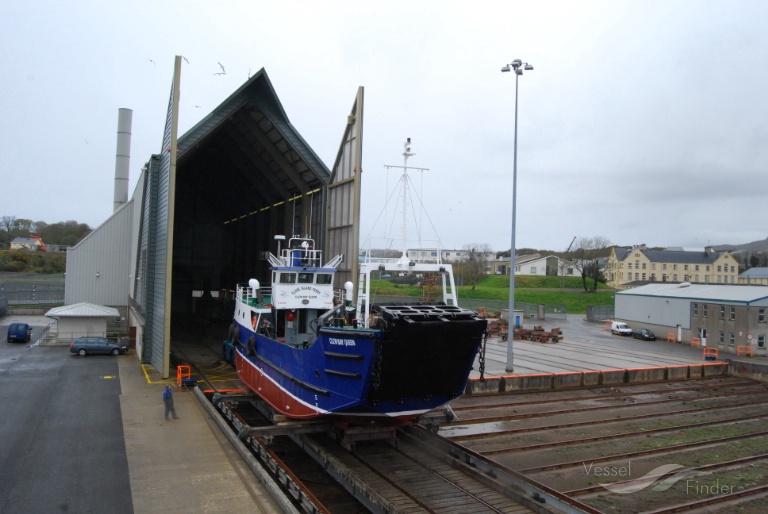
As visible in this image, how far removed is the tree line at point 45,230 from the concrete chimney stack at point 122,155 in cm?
A: 6175

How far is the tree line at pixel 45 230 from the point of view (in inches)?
3711

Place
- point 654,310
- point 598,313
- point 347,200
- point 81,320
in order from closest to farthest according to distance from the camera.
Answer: point 347,200, point 81,320, point 654,310, point 598,313

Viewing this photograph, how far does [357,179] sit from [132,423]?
38.2 feet

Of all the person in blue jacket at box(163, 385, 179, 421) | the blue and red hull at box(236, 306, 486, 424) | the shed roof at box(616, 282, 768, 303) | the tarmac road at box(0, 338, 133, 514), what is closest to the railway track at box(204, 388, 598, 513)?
the blue and red hull at box(236, 306, 486, 424)

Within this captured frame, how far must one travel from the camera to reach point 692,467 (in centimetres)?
1330

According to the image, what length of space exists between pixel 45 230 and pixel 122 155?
71.7 m

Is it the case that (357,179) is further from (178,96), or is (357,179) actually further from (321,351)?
(321,351)

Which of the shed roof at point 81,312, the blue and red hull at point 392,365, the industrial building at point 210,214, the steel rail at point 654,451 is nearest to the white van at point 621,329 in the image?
the steel rail at point 654,451

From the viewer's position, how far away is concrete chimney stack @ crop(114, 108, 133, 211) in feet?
133

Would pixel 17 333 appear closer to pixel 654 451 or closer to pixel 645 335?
pixel 654 451

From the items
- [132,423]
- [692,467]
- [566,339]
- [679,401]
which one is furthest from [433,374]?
[566,339]

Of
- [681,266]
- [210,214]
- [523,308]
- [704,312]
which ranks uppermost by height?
[210,214]

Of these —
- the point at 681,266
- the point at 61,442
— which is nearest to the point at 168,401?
the point at 61,442

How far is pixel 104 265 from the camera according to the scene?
105 ft
